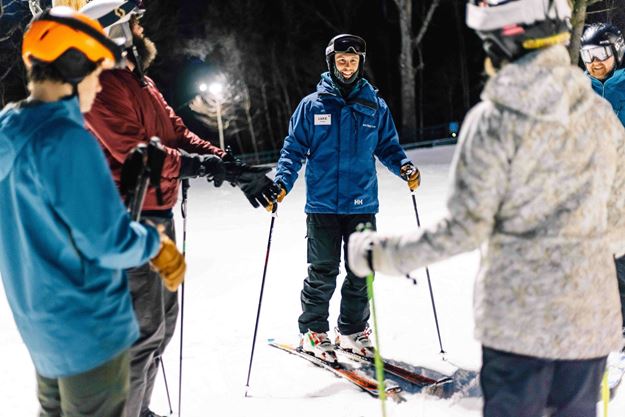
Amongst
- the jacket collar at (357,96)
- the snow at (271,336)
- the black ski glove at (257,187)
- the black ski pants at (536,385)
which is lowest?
the snow at (271,336)

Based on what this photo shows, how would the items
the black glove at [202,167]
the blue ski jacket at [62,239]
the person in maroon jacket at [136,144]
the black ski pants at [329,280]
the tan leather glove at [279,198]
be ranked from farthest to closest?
1. the black ski pants at [329,280]
2. the tan leather glove at [279,198]
3. the black glove at [202,167]
4. the person in maroon jacket at [136,144]
5. the blue ski jacket at [62,239]

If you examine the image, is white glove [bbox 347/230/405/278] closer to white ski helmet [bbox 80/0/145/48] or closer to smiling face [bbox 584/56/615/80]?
white ski helmet [bbox 80/0/145/48]

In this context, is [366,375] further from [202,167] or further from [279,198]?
[202,167]

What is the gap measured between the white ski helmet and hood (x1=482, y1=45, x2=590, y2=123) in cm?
169

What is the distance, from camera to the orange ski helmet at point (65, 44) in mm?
1951

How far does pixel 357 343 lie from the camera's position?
4273 millimetres

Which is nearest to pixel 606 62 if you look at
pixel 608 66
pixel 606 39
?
pixel 608 66

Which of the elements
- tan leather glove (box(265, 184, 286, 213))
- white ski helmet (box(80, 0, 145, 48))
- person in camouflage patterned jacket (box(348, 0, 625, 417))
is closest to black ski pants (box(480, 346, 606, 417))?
person in camouflage patterned jacket (box(348, 0, 625, 417))

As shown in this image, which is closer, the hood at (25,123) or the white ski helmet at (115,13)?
the hood at (25,123)

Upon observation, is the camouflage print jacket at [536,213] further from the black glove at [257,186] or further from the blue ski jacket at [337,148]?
the blue ski jacket at [337,148]

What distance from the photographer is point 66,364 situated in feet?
6.52

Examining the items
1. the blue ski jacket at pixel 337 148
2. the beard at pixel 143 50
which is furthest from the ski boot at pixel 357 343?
the beard at pixel 143 50

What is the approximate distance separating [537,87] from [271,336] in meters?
3.39

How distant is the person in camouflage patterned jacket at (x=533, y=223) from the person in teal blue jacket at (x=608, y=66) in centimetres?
214
